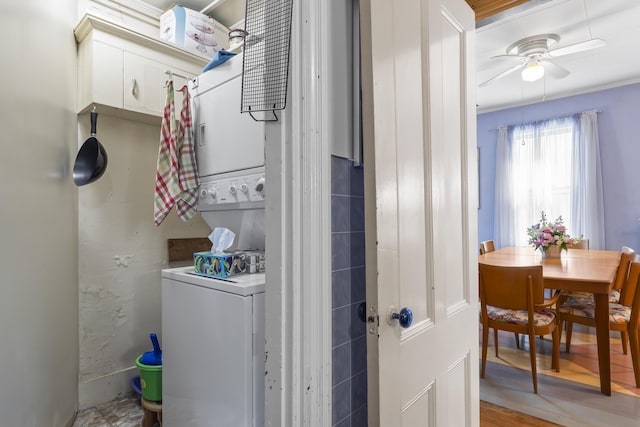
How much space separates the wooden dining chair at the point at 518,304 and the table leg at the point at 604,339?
27 cm

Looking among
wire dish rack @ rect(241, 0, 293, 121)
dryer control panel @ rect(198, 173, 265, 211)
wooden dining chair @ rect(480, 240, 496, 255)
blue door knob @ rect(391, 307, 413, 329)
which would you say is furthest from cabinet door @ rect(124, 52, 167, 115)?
wooden dining chair @ rect(480, 240, 496, 255)

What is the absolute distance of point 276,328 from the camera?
87 centimetres

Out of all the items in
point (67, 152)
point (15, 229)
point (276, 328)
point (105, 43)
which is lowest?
point (276, 328)

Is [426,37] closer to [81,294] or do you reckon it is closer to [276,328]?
[276,328]

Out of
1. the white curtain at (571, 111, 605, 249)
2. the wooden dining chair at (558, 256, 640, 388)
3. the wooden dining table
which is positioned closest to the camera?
the wooden dining table

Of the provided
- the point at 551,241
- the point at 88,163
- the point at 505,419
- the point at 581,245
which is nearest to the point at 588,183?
the point at 581,245

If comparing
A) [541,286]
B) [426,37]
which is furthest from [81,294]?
[541,286]

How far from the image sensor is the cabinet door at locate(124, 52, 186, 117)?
2.06m

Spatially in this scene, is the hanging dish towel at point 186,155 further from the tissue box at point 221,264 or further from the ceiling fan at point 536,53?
the ceiling fan at point 536,53

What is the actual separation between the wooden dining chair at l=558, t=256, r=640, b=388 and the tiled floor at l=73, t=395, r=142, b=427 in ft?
9.67

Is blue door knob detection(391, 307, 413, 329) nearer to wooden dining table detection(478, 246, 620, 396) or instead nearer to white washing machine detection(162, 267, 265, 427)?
white washing machine detection(162, 267, 265, 427)

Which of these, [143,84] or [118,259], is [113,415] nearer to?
[118,259]

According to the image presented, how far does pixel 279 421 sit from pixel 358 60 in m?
0.96

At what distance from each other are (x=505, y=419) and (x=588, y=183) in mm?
3458
